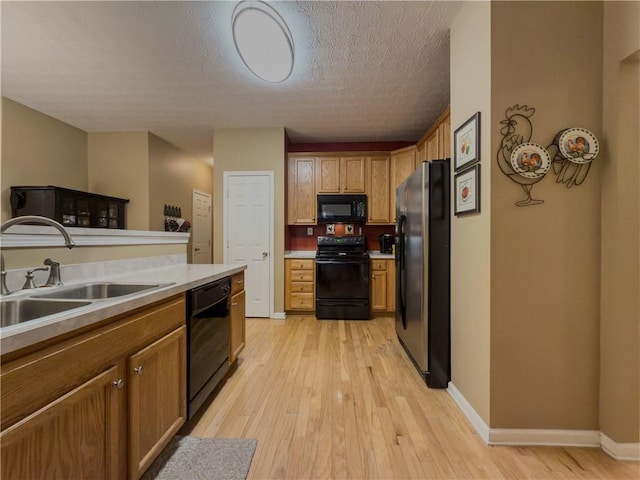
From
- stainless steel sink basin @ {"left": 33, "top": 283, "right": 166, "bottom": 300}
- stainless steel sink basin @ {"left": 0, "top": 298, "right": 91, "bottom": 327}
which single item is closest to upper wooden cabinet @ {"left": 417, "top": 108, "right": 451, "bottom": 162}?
stainless steel sink basin @ {"left": 33, "top": 283, "right": 166, "bottom": 300}

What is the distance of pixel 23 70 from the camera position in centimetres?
266

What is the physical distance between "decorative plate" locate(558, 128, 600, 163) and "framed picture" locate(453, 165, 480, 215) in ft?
1.33

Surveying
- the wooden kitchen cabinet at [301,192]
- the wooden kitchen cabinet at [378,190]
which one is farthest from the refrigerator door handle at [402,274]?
the wooden kitchen cabinet at [301,192]

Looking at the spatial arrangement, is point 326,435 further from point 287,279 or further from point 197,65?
point 197,65

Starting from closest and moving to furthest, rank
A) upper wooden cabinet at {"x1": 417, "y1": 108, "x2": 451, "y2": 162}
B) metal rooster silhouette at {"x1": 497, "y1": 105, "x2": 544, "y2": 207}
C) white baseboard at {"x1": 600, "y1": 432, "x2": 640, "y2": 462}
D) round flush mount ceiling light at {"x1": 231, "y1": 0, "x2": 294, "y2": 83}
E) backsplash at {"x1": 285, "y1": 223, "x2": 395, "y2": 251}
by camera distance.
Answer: white baseboard at {"x1": 600, "y1": 432, "x2": 640, "y2": 462} → metal rooster silhouette at {"x1": 497, "y1": 105, "x2": 544, "y2": 207} → round flush mount ceiling light at {"x1": 231, "y1": 0, "x2": 294, "y2": 83} → upper wooden cabinet at {"x1": 417, "y1": 108, "x2": 451, "y2": 162} → backsplash at {"x1": 285, "y1": 223, "x2": 395, "y2": 251}

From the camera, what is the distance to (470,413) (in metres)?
1.69

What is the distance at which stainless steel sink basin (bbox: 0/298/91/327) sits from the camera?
116 centimetres

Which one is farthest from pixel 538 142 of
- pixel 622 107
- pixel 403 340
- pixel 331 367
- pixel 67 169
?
pixel 67 169

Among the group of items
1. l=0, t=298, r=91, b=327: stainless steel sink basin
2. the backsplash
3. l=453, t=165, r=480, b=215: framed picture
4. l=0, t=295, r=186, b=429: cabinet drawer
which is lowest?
l=0, t=295, r=186, b=429: cabinet drawer

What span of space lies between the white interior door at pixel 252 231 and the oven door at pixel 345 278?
80 centimetres

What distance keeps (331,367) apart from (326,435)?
83cm

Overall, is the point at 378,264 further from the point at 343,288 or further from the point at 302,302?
the point at 302,302

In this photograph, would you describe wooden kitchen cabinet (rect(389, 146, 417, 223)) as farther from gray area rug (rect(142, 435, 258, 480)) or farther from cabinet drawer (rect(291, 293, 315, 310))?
gray area rug (rect(142, 435, 258, 480))

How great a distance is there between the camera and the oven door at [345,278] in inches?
151
